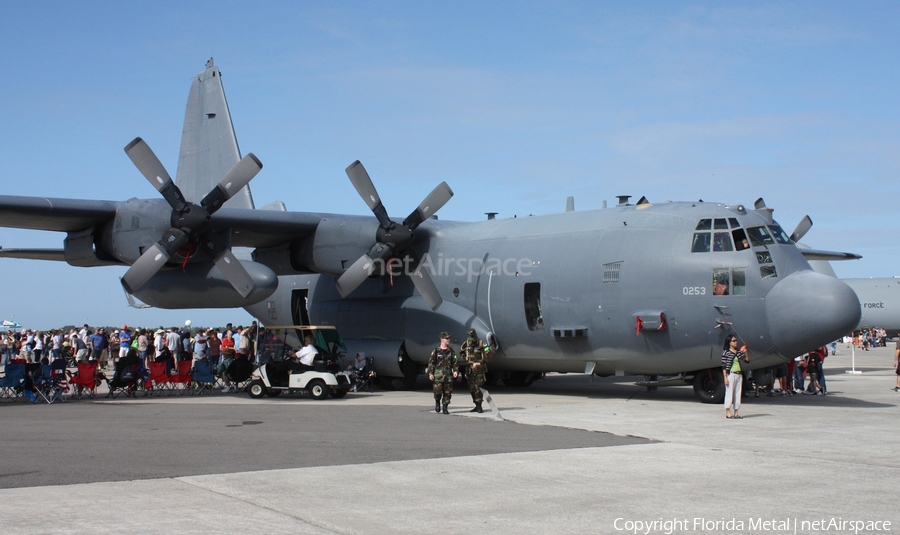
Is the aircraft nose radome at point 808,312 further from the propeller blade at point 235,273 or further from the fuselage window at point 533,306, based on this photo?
the propeller blade at point 235,273

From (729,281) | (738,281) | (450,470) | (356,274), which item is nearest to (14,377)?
(356,274)

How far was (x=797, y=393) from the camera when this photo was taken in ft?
65.1

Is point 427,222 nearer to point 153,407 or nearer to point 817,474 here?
point 153,407

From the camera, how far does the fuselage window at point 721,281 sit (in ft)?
51.6

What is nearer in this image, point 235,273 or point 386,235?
point 235,273

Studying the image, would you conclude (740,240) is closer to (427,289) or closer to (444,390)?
(444,390)

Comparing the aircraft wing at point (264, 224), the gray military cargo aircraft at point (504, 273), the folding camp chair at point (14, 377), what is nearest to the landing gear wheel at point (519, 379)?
the gray military cargo aircraft at point (504, 273)

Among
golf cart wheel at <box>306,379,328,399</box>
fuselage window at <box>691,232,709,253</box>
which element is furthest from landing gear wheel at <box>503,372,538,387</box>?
fuselage window at <box>691,232,709,253</box>

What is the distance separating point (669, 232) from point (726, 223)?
1066 millimetres

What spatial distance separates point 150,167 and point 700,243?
1114 centimetres

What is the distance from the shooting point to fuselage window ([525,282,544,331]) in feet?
60.3

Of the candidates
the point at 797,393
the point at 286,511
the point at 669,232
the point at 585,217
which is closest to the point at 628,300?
the point at 669,232

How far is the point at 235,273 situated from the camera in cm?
1834

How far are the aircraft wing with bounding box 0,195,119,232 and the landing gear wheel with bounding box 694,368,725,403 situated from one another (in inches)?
492
